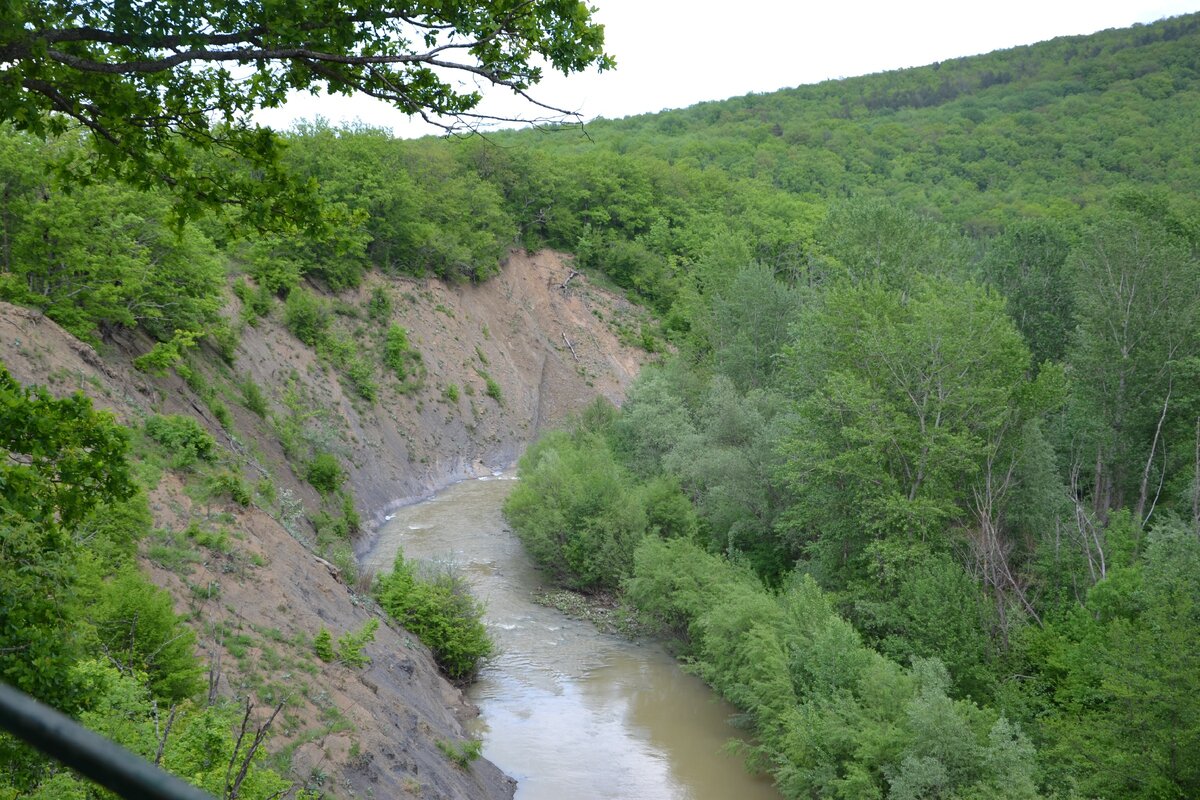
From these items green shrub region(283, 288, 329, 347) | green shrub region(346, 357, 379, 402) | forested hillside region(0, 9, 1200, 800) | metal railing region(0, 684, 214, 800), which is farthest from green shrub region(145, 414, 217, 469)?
green shrub region(346, 357, 379, 402)

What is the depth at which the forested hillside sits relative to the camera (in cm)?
1020

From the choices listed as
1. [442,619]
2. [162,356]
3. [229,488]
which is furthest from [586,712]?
[162,356]

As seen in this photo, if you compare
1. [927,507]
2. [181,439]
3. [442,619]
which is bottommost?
[442,619]

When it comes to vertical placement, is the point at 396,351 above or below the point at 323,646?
above

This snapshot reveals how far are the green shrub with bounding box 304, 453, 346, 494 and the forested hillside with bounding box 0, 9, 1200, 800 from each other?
0.10m

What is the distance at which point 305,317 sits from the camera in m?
39.8

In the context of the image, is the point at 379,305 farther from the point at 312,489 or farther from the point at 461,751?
the point at 461,751

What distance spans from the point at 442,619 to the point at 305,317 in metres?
21.7

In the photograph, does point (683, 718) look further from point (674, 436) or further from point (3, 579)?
point (3, 579)

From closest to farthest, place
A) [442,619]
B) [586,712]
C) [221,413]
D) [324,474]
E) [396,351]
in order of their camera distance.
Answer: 1. [586,712]
2. [442,619]
3. [221,413]
4. [324,474]
5. [396,351]

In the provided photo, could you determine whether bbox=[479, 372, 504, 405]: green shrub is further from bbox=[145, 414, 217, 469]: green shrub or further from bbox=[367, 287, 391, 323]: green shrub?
bbox=[145, 414, 217, 469]: green shrub

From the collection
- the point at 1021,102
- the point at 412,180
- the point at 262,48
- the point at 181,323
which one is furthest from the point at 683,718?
the point at 1021,102

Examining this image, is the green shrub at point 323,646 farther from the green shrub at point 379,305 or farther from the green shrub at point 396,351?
the green shrub at point 379,305

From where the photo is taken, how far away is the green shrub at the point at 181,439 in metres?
18.3
